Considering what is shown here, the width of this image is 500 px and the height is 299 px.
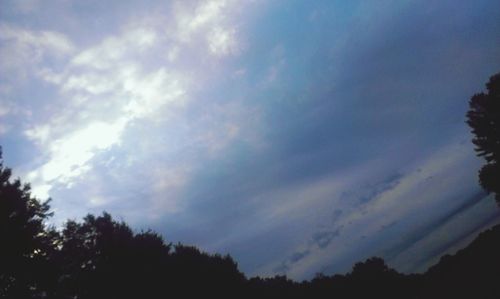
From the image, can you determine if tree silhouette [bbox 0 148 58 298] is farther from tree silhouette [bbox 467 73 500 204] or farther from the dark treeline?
tree silhouette [bbox 467 73 500 204]

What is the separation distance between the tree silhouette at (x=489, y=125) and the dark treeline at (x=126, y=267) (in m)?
8.71

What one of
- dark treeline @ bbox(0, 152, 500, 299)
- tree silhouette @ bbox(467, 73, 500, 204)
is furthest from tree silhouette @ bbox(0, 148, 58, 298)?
tree silhouette @ bbox(467, 73, 500, 204)

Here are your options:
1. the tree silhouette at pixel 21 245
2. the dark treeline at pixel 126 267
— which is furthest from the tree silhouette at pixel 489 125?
the tree silhouette at pixel 21 245

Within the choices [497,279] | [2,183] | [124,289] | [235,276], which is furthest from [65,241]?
[497,279]

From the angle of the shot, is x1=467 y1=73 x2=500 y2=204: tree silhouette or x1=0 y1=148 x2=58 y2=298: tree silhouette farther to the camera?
x1=467 y1=73 x2=500 y2=204: tree silhouette

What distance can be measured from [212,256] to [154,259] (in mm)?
8398

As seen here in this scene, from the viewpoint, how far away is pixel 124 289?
112 ft

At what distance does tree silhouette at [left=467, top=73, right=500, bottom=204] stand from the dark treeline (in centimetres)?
871

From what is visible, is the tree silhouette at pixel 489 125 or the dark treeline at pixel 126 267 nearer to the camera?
the dark treeline at pixel 126 267

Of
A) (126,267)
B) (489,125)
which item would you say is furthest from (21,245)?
(489,125)

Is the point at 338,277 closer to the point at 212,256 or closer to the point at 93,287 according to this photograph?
the point at 212,256

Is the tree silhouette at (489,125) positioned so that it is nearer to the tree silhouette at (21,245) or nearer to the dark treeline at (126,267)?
the dark treeline at (126,267)

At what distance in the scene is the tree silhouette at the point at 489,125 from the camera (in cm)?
4356

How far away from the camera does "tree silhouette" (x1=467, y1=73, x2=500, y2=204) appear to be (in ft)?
143
